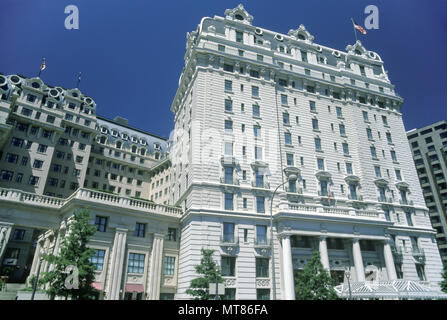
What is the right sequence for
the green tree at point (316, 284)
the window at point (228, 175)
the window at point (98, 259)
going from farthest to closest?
the window at point (228, 175), the window at point (98, 259), the green tree at point (316, 284)

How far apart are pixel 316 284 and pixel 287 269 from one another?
Result: 13.5 ft

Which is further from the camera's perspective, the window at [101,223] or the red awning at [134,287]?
the window at [101,223]

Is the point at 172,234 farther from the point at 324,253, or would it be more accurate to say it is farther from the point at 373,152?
the point at 373,152

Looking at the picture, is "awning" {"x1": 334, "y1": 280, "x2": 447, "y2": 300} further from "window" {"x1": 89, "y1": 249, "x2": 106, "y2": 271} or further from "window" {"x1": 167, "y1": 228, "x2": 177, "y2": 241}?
"window" {"x1": 89, "y1": 249, "x2": 106, "y2": 271}

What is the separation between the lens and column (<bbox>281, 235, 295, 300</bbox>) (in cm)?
3256

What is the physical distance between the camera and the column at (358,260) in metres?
35.9

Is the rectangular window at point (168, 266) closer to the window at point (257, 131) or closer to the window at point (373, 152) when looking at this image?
the window at point (257, 131)

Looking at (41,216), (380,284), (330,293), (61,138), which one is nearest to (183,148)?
(41,216)

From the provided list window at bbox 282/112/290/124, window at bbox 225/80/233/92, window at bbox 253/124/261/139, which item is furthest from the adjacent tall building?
window at bbox 225/80/233/92

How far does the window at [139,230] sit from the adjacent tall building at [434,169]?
3489 inches

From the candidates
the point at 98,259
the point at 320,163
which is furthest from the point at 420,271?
the point at 98,259

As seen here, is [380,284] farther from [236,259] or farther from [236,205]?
[236,205]

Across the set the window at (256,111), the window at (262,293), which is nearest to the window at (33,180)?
the window at (256,111)
